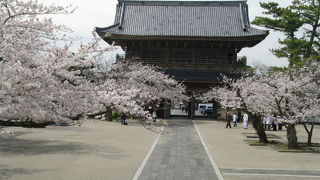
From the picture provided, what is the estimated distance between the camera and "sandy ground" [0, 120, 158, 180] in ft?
32.0

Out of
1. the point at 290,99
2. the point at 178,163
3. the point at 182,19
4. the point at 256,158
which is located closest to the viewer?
the point at 178,163

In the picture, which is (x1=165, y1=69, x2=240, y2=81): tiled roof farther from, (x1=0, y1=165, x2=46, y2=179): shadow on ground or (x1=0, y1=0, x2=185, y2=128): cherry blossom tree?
(x1=0, y1=0, x2=185, y2=128): cherry blossom tree

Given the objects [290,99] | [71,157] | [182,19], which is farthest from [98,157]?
[182,19]

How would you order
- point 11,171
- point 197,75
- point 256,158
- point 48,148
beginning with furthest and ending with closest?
point 197,75 → point 48,148 → point 256,158 → point 11,171

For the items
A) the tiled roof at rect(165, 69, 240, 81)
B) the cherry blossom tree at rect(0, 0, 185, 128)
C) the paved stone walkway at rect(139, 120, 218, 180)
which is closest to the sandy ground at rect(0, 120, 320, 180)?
the paved stone walkway at rect(139, 120, 218, 180)

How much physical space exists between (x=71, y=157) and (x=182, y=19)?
27680 millimetres

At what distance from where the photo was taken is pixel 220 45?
112 feet

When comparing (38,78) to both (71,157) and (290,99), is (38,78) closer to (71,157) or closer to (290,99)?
(71,157)

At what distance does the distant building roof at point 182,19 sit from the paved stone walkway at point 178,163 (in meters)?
18.6

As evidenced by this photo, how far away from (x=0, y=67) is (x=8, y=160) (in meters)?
8.05

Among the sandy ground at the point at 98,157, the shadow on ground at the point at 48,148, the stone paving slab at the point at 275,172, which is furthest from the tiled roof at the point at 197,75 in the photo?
the stone paving slab at the point at 275,172

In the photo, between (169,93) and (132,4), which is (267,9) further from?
(132,4)

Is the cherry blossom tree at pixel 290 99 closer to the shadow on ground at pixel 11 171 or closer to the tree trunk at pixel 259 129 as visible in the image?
the tree trunk at pixel 259 129

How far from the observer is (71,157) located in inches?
492
